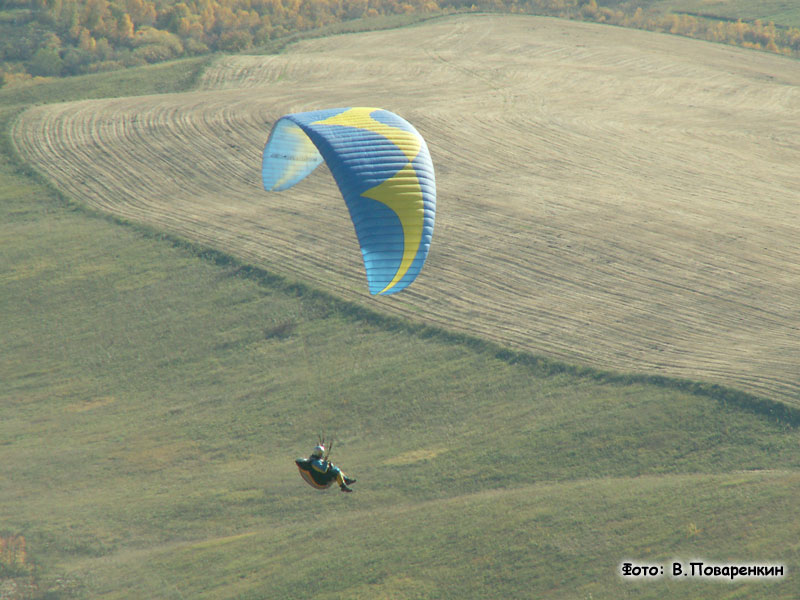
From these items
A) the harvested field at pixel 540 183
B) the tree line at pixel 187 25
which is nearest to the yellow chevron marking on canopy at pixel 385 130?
the harvested field at pixel 540 183

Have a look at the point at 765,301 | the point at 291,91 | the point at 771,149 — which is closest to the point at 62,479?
the point at 765,301

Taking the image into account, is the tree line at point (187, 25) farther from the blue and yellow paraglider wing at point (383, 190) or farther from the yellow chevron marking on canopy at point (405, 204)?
the yellow chevron marking on canopy at point (405, 204)

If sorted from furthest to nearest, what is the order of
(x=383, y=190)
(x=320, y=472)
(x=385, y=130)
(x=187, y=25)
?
(x=187, y=25), (x=385, y=130), (x=383, y=190), (x=320, y=472)

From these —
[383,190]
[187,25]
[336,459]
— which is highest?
[187,25]

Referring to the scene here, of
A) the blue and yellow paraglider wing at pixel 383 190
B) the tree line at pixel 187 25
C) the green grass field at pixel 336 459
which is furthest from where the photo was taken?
the tree line at pixel 187 25

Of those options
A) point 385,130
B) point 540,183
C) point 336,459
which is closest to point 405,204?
point 385,130

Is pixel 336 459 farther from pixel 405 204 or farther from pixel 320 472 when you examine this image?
pixel 405 204
